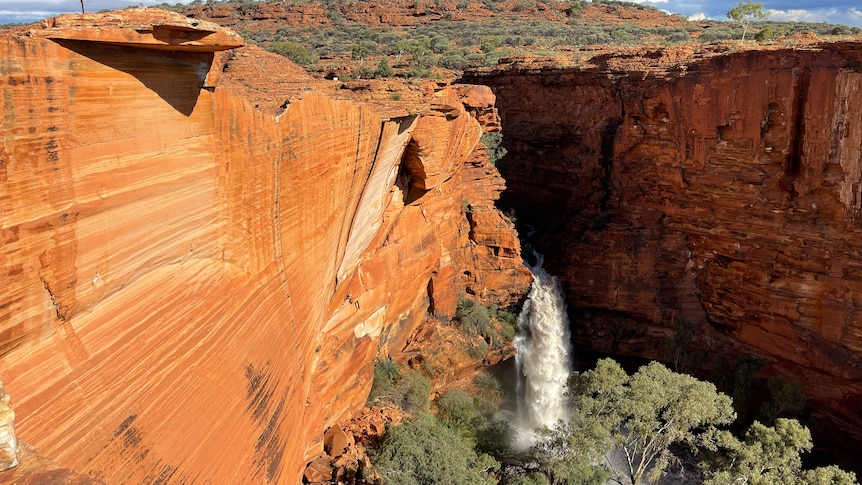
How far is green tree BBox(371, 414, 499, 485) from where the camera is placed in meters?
12.2

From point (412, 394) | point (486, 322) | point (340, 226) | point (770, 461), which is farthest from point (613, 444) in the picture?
point (340, 226)

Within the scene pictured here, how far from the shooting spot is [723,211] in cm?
1697

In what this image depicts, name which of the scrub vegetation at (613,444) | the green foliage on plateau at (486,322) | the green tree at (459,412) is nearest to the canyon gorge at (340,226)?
the green foliage on plateau at (486,322)

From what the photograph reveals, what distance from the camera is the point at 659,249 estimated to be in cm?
1892

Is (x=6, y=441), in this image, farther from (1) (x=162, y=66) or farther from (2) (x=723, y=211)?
(2) (x=723, y=211)

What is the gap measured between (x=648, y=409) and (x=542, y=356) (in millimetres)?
6290

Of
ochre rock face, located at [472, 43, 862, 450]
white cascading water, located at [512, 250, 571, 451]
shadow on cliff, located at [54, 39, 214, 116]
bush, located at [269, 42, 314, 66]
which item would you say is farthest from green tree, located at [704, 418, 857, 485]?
bush, located at [269, 42, 314, 66]

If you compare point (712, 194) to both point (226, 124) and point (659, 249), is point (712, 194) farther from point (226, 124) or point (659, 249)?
point (226, 124)

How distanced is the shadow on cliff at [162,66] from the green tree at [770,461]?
12.8m

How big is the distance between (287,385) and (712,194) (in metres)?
14.4

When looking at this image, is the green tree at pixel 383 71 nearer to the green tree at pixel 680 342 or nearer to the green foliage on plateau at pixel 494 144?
the green foliage on plateau at pixel 494 144

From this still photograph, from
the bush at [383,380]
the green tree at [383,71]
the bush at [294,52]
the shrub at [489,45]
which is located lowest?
the bush at [383,380]

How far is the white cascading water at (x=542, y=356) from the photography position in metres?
19.1

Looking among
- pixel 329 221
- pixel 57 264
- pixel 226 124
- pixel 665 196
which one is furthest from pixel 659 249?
pixel 57 264
